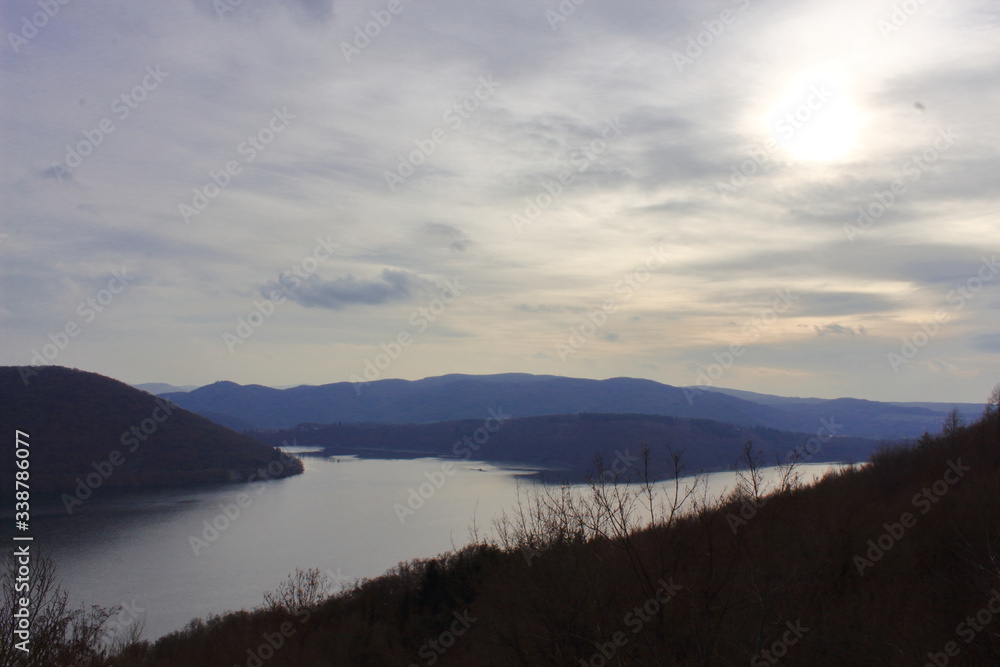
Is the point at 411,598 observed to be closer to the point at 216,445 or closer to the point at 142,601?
the point at 142,601

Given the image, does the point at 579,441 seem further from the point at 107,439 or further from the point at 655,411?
the point at 655,411

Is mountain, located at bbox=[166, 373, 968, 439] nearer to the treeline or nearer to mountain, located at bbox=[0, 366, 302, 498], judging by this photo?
mountain, located at bbox=[0, 366, 302, 498]

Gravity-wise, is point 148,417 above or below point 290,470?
above

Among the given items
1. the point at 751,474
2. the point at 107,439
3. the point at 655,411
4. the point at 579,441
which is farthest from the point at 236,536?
the point at 655,411

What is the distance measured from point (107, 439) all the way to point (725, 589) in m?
65.2

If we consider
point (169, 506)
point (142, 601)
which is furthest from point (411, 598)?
point (169, 506)

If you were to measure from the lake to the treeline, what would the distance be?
9333 millimetres

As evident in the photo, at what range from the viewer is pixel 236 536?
38562mm

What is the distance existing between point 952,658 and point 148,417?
73073 mm

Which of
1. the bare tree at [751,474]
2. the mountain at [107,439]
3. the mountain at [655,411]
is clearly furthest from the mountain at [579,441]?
the bare tree at [751,474]

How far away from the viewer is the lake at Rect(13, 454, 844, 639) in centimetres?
2664

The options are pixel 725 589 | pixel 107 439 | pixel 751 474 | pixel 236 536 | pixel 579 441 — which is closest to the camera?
pixel 751 474

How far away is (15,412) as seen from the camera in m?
56.9

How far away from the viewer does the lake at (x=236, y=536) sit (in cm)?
2664
